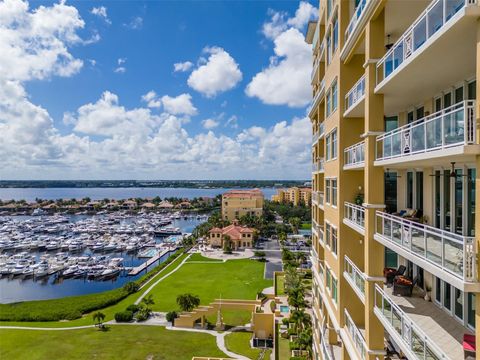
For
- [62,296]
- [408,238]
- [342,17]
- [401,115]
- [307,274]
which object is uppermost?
[342,17]

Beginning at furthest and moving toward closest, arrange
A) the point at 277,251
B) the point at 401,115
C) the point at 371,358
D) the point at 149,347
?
the point at 277,251
the point at 149,347
the point at 401,115
the point at 371,358

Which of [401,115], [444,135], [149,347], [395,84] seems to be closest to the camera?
[444,135]

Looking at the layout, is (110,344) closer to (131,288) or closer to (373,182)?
(131,288)

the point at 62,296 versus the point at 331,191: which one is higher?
the point at 331,191

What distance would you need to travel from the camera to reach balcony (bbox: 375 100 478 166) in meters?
5.43

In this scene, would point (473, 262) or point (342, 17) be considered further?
point (342, 17)

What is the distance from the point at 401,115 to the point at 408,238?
21.1ft

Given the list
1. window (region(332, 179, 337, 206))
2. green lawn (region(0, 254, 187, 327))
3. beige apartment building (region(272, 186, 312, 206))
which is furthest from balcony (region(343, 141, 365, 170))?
beige apartment building (region(272, 186, 312, 206))

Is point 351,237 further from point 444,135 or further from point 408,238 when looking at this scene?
point 444,135

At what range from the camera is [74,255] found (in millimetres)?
77250

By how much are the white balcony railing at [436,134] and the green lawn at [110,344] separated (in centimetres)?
2633

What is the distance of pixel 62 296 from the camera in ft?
167

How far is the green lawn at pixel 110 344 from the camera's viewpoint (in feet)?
96.1

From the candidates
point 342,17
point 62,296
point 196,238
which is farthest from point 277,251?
point 342,17
